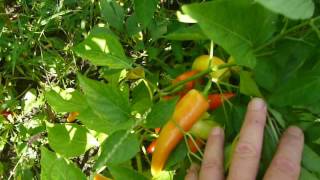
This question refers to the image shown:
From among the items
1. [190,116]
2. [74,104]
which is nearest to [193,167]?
[190,116]

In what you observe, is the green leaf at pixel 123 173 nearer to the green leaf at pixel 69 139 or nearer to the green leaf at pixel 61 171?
the green leaf at pixel 61 171

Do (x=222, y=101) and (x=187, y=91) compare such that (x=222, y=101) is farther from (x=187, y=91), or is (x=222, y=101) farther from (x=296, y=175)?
(x=296, y=175)

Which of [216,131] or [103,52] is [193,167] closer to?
[216,131]

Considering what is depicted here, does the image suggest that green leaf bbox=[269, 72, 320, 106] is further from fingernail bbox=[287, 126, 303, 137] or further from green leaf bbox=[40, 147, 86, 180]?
green leaf bbox=[40, 147, 86, 180]

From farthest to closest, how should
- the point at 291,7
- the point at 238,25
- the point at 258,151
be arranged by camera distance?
the point at 258,151
the point at 238,25
the point at 291,7

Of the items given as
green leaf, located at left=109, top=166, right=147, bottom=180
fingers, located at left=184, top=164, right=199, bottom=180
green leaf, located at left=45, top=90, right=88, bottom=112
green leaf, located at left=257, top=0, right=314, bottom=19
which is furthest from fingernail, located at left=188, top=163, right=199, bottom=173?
green leaf, located at left=257, top=0, right=314, bottom=19

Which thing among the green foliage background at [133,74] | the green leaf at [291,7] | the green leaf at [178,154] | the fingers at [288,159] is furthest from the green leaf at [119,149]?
the green leaf at [291,7]
